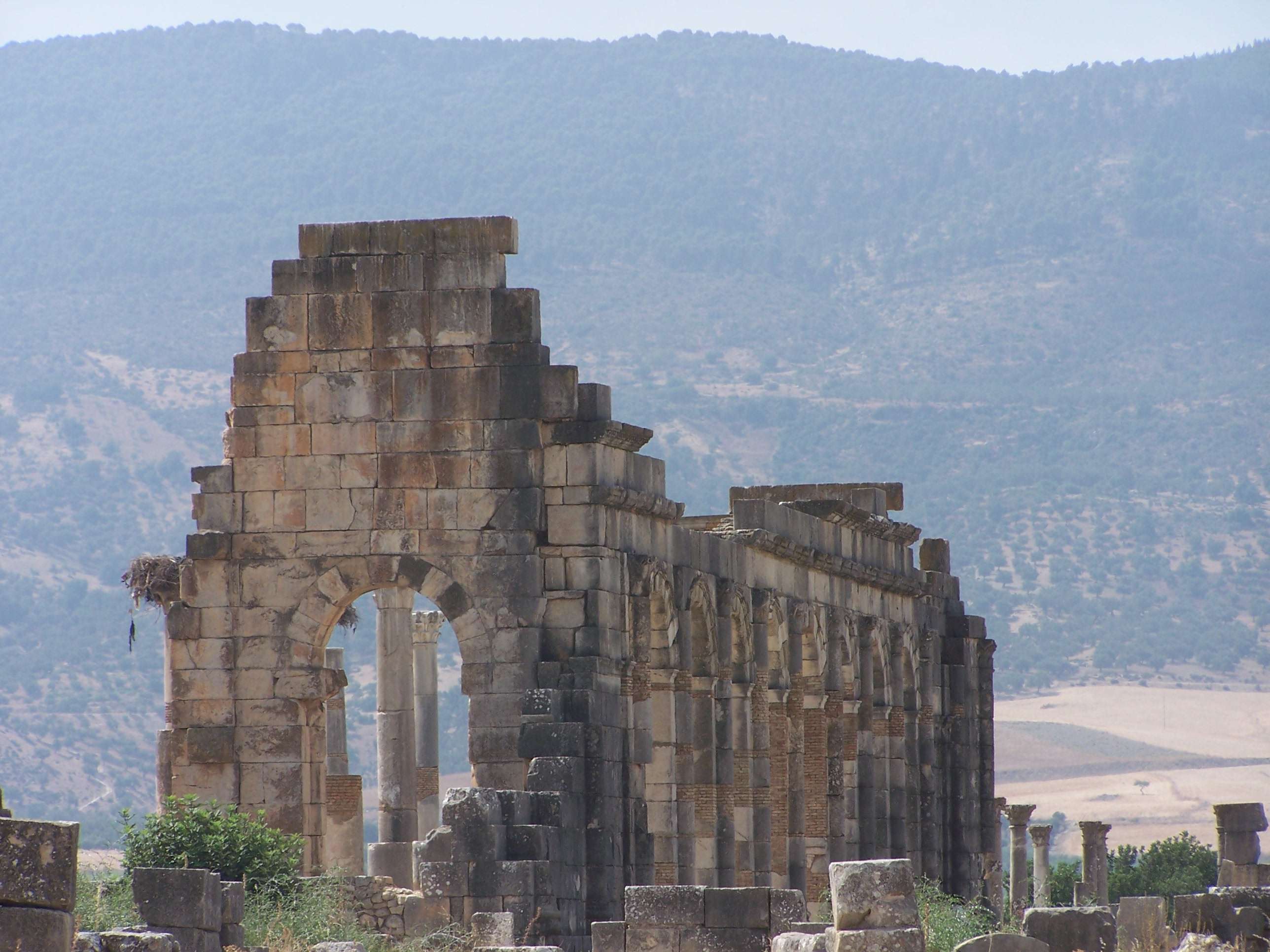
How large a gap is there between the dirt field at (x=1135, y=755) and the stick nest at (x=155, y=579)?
7957cm

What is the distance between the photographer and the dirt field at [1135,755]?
4471 inches

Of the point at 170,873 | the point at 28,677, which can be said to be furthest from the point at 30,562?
the point at 170,873

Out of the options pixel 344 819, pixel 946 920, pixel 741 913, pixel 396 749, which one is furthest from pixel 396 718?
pixel 741 913

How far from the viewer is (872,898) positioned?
60.1 feet

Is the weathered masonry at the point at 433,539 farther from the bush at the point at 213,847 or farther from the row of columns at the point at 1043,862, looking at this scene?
the row of columns at the point at 1043,862

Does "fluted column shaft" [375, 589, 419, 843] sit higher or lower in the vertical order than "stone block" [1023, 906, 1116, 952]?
higher

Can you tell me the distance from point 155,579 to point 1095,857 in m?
25.3

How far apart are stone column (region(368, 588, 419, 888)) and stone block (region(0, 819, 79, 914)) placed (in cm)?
2247

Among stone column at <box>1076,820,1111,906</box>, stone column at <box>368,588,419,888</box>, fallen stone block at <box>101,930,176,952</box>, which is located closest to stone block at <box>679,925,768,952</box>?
fallen stone block at <box>101,930,176,952</box>

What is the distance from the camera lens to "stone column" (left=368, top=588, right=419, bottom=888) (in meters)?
36.5

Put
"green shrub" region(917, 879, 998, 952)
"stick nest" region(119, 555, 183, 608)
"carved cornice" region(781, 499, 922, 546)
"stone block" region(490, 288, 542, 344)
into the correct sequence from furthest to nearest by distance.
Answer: "carved cornice" region(781, 499, 922, 546), "stick nest" region(119, 555, 183, 608), "stone block" region(490, 288, 542, 344), "green shrub" region(917, 879, 998, 952)

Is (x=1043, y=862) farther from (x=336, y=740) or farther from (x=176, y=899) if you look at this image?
(x=176, y=899)

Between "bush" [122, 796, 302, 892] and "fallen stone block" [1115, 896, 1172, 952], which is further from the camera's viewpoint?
"bush" [122, 796, 302, 892]

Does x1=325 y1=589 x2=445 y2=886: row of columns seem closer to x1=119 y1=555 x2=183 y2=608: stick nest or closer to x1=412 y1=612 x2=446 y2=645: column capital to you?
x1=412 y1=612 x2=446 y2=645: column capital
